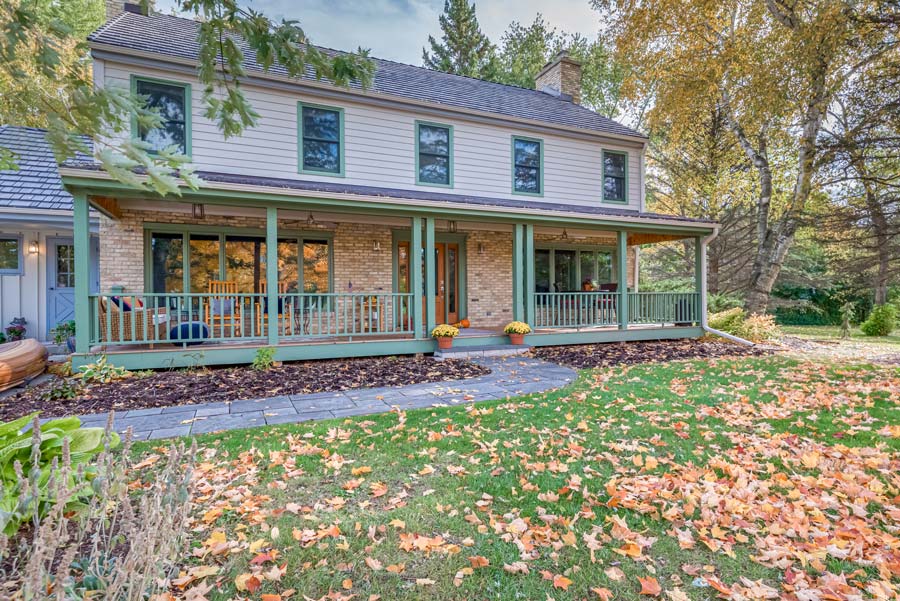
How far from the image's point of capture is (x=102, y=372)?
658 centimetres

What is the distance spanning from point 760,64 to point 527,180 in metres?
5.79

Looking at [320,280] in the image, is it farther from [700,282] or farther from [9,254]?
[700,282]

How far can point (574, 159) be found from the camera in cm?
1206

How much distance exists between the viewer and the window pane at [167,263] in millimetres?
8875

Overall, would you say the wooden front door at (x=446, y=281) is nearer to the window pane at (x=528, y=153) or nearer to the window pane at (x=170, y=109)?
the window pane at (x=528, y=153)

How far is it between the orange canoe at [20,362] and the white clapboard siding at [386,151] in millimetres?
4106

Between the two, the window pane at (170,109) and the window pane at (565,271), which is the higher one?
the window pane at (170,109)

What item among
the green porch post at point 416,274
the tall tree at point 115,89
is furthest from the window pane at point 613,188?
the tall tree at point 115,89

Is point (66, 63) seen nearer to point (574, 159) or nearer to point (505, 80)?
point (574, 159)

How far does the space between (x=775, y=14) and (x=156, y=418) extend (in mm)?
15851

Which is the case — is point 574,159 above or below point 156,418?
above

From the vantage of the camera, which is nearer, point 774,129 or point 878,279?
point 774,129

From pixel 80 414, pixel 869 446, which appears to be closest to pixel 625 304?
pixel 869 446

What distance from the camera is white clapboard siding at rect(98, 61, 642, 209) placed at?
8.89 m
